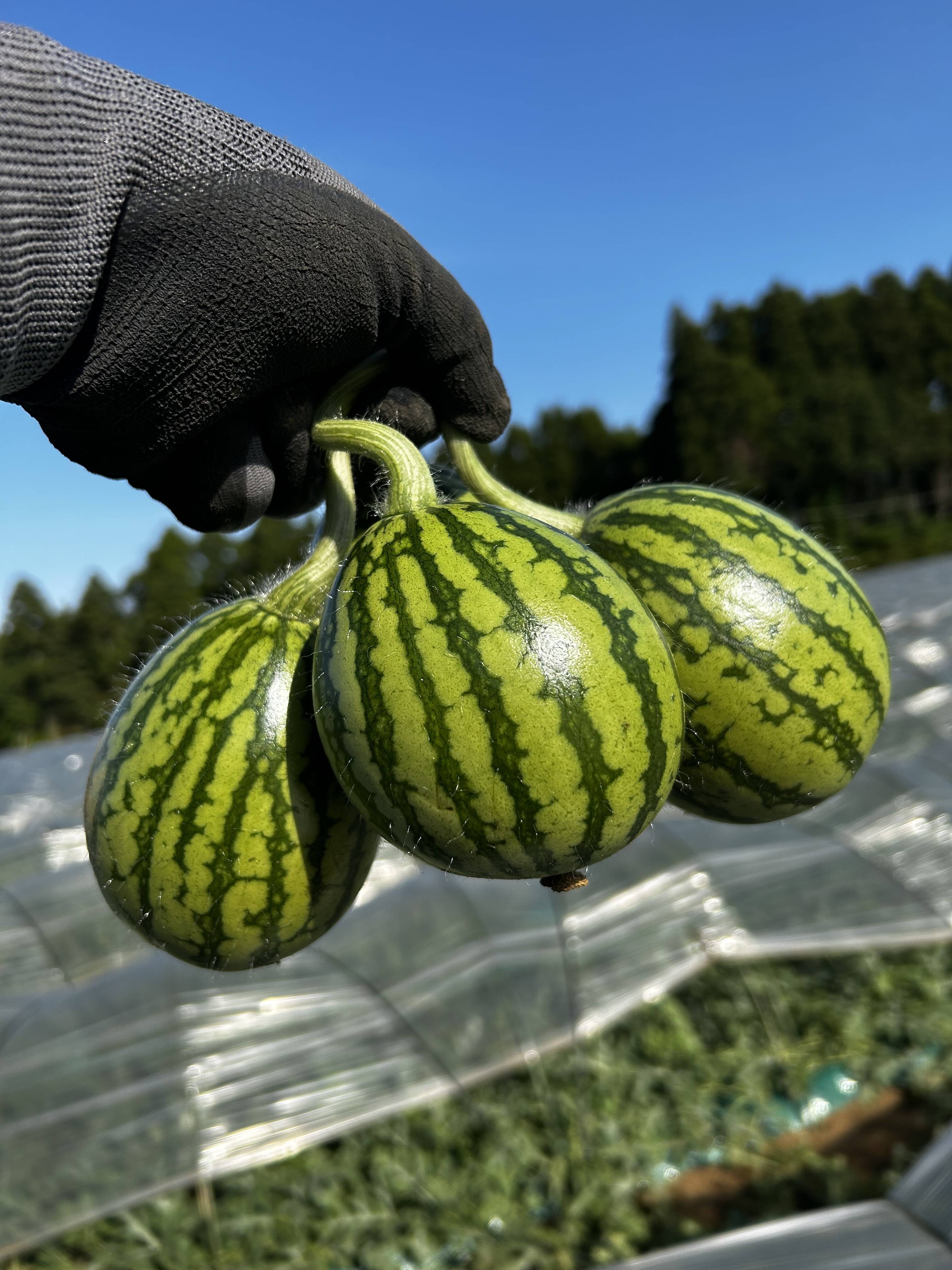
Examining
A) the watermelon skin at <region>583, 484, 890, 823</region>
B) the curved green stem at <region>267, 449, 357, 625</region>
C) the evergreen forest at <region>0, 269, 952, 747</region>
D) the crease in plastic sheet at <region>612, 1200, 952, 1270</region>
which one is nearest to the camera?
the watermelon skin at <region>583, 484, 890, 823</region>

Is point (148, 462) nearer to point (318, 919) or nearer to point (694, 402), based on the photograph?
point (318, 919)

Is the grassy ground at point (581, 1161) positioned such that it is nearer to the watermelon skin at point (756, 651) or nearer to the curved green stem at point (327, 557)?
the watermelon skin at point (756, 651)

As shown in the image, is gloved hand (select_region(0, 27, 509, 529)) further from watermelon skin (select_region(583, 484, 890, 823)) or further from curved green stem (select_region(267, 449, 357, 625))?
watermelon skin (select_region(583, 484, 890, 823))

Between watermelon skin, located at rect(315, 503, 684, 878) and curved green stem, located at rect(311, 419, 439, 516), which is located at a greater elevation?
curved green stem, located at rect(311, 419, 439, 516)

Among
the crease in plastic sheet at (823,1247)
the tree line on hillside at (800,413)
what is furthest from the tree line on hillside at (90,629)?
the crease in plastic sheet at (823,1247)

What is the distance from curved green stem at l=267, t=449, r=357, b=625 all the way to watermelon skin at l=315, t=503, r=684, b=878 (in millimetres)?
342

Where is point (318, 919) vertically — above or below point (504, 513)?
below

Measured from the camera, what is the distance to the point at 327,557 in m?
2.05

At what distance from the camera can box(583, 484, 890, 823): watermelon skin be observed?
1737 mm

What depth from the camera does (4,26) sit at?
1.88 metres

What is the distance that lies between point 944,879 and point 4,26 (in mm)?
9986

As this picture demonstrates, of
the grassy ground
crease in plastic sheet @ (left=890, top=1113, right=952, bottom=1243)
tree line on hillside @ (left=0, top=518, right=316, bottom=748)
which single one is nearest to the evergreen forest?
tree line on hillside @ (left=0, top=518, right=316, bottom=748)

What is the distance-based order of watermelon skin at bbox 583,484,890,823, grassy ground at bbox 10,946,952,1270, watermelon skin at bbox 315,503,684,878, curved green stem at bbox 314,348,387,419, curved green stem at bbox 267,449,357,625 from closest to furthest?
watermelon skin at bbox 315,503,684,878
watermelon skin at bbox 583,484,890,823
curved green stem at bbox 267,449,357,625
curved green stem at bbox 314,348,387,419
grassy ground at bbox 10,946,952,1270

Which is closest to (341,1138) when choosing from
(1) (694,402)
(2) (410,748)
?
(2) (410,748)
